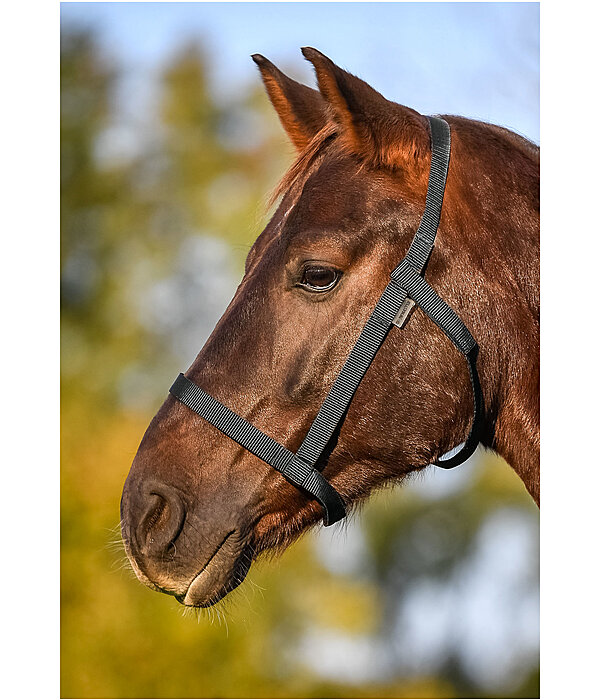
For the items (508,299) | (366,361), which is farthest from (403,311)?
(508,299)

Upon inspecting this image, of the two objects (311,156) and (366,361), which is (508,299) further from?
(311,156)

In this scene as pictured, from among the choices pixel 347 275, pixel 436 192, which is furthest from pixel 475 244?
pixel 347 275

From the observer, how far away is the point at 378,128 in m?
2.21

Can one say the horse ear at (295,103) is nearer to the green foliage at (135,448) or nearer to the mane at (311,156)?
the mane at (311,156)

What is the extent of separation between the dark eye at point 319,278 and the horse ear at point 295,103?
2.43 ft

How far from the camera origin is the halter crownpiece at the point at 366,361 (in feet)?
7.00

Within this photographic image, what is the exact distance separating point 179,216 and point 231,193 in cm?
126

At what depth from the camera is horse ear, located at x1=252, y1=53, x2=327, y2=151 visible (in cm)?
257

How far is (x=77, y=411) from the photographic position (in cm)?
1301

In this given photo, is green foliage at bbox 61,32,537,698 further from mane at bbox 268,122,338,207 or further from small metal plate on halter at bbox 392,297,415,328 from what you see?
small metal plate on halter at bbox 392,297,415,328

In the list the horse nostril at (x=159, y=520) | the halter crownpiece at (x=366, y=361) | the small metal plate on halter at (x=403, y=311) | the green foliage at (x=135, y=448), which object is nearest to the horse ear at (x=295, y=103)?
the halter crownpiece at (x=366, y=361)

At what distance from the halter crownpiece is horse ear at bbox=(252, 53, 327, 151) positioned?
0.67m

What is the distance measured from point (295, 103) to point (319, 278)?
0.84 m

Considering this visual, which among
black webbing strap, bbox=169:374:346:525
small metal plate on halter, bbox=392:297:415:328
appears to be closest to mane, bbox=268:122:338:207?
small metal plate on halter, bbox=392:297:415:328
